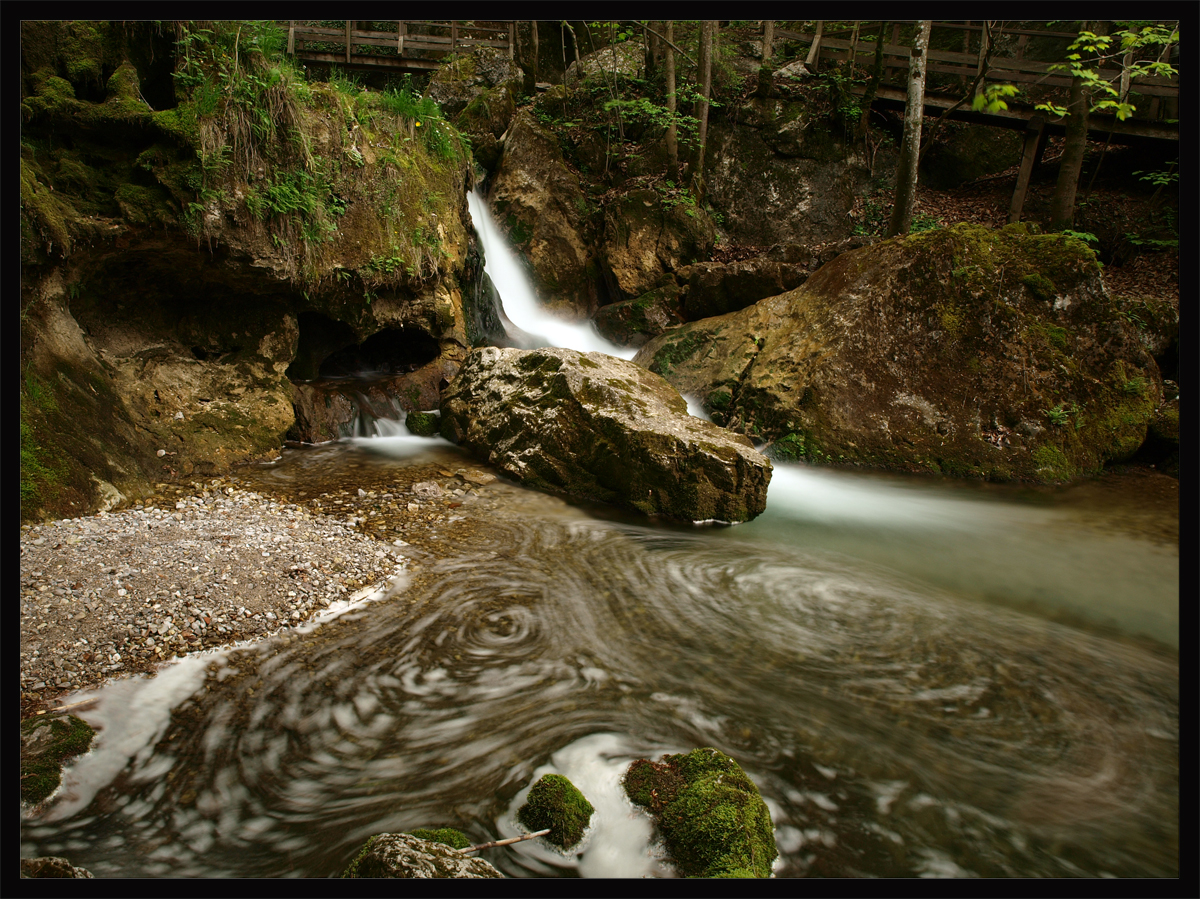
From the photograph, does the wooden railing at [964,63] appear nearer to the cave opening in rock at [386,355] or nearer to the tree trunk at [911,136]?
the tree trunk at [911,136]

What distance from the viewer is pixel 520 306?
11953 millimetres

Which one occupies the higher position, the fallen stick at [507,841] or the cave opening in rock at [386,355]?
the cave opening in rock at [386,355]

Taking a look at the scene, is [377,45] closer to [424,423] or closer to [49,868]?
[424,423]

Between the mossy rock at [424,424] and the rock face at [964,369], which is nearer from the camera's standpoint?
the rock face at [964,369]

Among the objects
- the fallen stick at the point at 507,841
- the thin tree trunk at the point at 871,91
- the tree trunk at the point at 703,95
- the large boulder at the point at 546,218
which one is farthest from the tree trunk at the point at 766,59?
the fallen stick at the point at 507,841

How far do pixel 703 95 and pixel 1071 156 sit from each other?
7197mm

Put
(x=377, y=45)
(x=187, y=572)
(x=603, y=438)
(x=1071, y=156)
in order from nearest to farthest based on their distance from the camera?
1. (x=187, y=572)
2. (x=603, y=438)
3. (x=1071, y=156)
4. (x=377, y=45)

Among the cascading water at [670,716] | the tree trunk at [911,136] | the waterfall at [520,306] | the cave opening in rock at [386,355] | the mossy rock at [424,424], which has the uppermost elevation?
the tree trunk at [911,136]

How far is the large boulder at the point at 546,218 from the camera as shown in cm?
1269

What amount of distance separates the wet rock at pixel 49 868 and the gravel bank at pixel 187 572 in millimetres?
944

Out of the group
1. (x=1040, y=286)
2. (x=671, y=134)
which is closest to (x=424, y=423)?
(x=1040, y=286)

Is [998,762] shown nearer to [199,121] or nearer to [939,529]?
[939,529]

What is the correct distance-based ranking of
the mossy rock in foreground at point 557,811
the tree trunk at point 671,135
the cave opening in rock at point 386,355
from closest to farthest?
the mossy rock in foreground at point 557,811 < the cave opening in rock at point 386,355 < the tree trunk at point 671,135

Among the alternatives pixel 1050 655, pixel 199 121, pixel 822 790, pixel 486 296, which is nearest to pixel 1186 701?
pixel 1050 655
